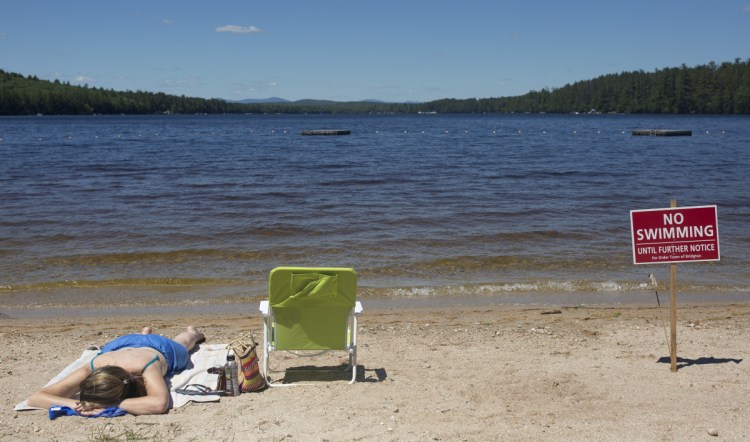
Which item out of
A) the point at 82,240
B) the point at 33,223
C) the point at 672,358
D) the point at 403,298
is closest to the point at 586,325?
the point at 672,358

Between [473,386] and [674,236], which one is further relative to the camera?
[674,236]

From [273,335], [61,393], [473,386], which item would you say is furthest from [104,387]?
[473,386]

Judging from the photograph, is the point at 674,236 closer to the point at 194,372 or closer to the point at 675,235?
the point at 675,235

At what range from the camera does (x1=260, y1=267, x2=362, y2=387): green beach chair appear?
6.18 m

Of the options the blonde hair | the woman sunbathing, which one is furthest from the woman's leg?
the blonde hair

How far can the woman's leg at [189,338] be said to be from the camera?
7.26 m

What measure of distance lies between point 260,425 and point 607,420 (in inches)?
108

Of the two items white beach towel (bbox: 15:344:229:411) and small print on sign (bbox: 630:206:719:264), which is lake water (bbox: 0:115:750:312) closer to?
white beach towel (bbox: 15:344:229:411)

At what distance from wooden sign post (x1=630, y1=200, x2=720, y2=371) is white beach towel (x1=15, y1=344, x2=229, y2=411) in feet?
13.6

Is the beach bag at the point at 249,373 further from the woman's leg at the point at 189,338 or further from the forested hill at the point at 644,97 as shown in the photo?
the forested hill at the point at 644,97

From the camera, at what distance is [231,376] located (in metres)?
6.04

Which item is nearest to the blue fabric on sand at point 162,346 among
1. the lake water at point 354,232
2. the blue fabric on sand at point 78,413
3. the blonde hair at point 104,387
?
the blonde hair at point 104,387

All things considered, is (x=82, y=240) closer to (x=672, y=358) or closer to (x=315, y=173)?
(x=672, y=358)

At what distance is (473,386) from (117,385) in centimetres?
310
